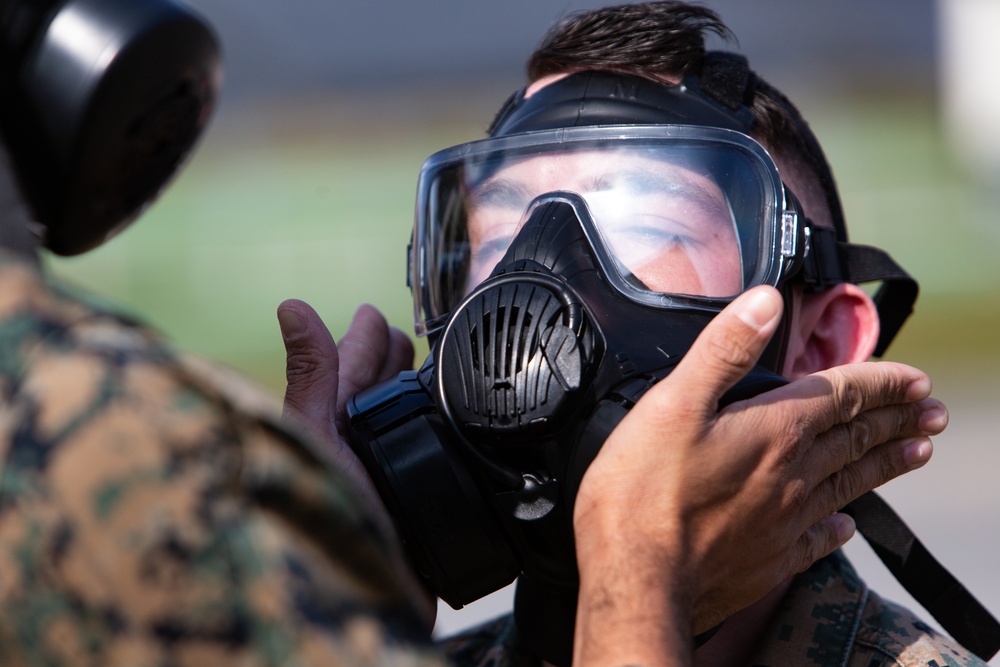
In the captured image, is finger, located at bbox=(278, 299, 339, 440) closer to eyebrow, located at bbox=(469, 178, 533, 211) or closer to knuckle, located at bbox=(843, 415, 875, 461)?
eyebrow, located at bbox=(469, 178, 533, 211)

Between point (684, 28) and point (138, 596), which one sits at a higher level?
point (684, 28)

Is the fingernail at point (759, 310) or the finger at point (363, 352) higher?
the fingernail at point (759, 310)

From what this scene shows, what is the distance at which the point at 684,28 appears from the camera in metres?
2.24

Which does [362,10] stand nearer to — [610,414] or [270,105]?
[270,105]

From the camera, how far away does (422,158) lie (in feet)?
45.3

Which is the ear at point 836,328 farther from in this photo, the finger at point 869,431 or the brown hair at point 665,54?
the finger at point 869,431

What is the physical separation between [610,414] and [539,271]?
32cm

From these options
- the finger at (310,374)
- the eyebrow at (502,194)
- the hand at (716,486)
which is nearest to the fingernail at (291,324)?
the finger at (310,374)

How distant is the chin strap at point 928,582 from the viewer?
2.08 metres

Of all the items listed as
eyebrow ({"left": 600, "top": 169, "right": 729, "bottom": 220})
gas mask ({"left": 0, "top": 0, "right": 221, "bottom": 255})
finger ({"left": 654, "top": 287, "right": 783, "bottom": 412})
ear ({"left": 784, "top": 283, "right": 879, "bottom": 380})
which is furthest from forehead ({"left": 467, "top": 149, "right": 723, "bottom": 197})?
gas mask ({"left": 0, "top": 0, "right": 221, "bottom": 255})

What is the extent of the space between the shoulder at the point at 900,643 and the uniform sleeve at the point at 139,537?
126 centimetres

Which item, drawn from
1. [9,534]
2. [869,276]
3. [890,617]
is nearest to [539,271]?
[869,276]

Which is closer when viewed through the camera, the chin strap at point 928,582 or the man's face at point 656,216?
the man's face at point 656,216

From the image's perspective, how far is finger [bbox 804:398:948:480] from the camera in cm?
163
